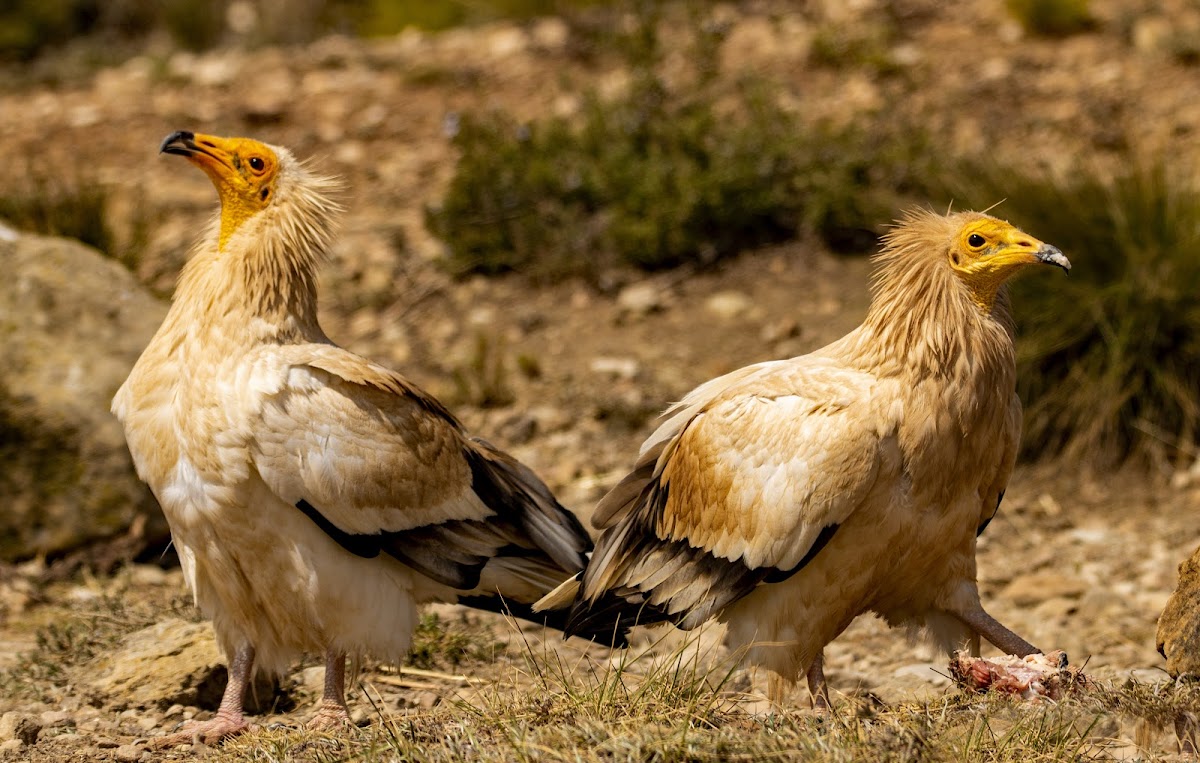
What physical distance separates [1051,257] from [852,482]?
941 mm

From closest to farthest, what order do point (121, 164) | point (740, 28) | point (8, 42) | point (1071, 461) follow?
point (1071, 461)
point (121, 164)
point (740, 28)
point (8, 42)

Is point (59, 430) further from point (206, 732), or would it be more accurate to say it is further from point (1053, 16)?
point (1053, 16)

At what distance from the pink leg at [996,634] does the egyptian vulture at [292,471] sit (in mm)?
1398

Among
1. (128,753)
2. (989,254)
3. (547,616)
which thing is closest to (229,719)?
(128,753)

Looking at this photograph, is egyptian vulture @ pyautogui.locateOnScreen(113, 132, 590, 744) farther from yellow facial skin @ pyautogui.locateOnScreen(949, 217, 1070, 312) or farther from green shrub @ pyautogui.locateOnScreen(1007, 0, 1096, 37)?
green shrub @ pyautogui.locateOnScreen(1007, 0, 1096, 37)

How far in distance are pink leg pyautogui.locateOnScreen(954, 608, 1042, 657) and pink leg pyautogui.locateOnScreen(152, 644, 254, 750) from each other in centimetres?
242

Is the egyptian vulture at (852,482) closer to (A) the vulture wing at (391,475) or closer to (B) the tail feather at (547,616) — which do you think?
(B) the tail feather at (547,616)

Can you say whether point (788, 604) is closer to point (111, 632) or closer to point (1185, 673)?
point (1185, 673)

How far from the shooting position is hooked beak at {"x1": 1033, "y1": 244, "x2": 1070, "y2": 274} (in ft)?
14.5

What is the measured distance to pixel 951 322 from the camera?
→ 4586 mm

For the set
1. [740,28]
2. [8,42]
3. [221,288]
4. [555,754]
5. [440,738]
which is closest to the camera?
[555,754]

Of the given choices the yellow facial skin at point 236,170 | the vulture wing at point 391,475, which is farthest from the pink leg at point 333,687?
the yellow facial skin at point 236,170

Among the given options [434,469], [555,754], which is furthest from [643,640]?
[555,754]

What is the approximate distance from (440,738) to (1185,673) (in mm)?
2344
